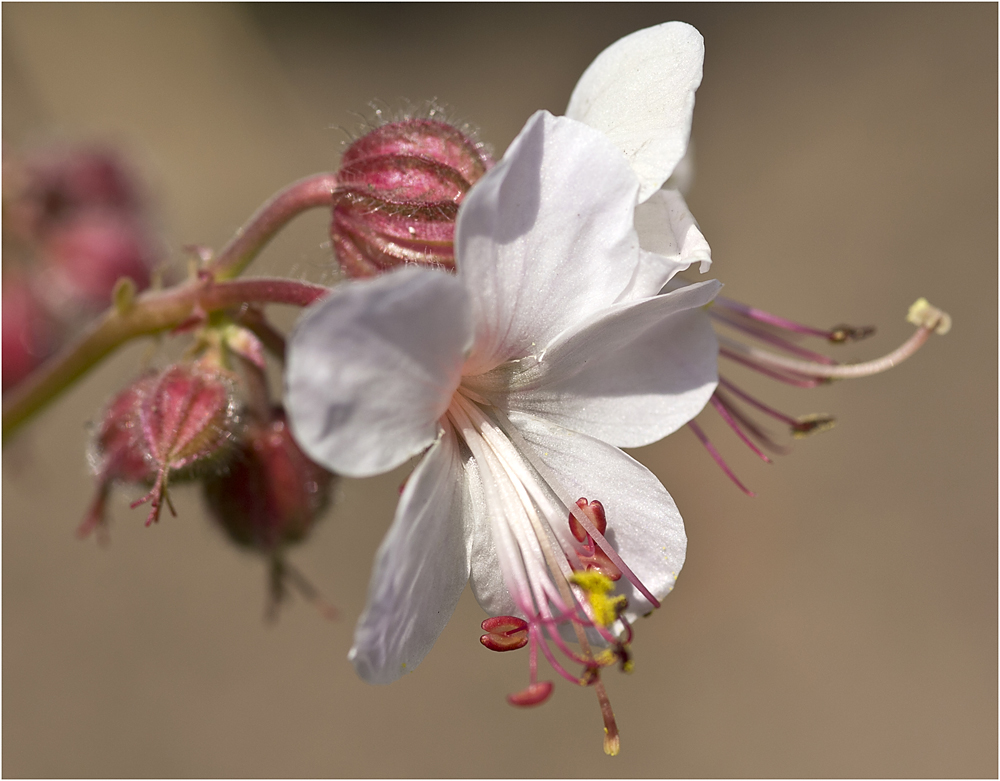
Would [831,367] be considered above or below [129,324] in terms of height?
below

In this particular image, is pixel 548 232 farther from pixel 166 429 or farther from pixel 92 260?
pixel 92 260

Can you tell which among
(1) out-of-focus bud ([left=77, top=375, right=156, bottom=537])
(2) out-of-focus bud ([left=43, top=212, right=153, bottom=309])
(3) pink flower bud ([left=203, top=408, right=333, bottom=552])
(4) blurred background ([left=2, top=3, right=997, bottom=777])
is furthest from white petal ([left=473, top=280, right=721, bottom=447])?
(4) blurred background ([left=2, top=3, right=997, bottom=777])

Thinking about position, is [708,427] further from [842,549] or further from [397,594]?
[397,594]

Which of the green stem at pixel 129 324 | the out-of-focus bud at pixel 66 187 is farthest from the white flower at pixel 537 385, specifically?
the out-of-focus bud at pixel 66 187

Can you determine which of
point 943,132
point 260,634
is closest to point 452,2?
point 943,132

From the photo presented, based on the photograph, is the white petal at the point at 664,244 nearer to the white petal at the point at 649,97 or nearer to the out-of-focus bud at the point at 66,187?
the white petal at the point at 649,97

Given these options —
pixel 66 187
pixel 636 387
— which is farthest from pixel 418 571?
pixel 66 187

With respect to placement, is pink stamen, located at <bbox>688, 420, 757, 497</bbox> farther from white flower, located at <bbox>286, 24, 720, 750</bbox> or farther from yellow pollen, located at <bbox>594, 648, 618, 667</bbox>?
yellow pollen, located at <bbox>594, 648, 618, 667</bbox>
